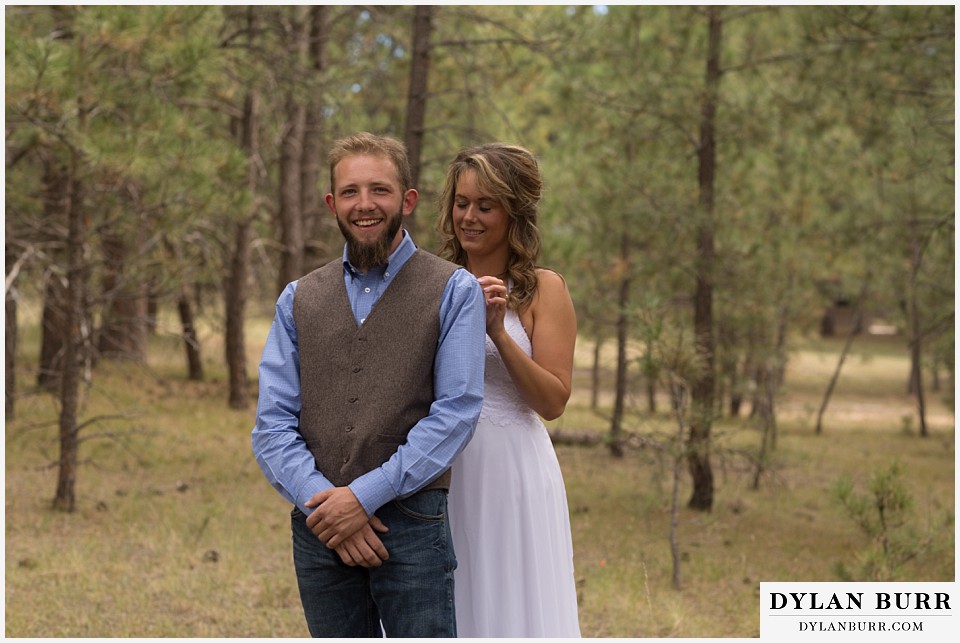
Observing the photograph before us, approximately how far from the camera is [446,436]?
2439 millimetres

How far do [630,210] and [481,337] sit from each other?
6.48m

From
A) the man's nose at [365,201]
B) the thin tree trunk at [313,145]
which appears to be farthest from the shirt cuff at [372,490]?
the thin tree trunk at [313,145]

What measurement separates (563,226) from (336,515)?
983cm

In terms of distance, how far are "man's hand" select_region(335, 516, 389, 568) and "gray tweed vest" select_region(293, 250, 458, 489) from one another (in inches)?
4.8

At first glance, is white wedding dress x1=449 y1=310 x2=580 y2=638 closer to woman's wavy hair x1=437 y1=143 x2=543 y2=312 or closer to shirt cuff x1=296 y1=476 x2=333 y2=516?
woman's wavy hair x1=437 y1=143 x2=543 y2=312

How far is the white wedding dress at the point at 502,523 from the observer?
112 inches

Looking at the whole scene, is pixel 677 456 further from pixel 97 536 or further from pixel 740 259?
pixel 97 536

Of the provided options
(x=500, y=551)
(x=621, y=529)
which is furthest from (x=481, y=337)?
(x=621, y=529)

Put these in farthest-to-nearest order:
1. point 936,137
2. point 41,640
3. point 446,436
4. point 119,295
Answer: point 936,137 < point 119,295 < point 41,640 < point 446,436

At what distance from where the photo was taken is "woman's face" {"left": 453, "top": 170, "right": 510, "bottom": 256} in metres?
2.82

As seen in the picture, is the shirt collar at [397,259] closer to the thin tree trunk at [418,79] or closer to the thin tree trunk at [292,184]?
the thin tree trunk at [418,79]

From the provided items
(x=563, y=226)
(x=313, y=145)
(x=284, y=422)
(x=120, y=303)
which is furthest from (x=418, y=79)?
(x=120, y=303)

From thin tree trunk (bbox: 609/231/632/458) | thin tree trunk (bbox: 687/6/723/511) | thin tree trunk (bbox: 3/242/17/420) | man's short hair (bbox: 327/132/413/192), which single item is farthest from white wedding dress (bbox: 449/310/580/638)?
thin tree trunk (bbox: 609/231/632/458)

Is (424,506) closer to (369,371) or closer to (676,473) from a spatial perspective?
(369,371)
